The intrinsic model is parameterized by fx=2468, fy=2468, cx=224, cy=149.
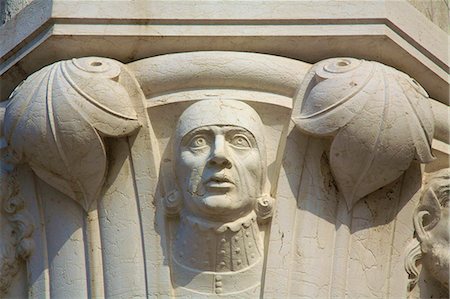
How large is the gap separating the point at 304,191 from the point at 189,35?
0.73m

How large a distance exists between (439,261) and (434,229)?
13 cm

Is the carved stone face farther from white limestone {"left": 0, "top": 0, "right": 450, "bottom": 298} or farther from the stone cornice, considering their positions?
the stone cornice

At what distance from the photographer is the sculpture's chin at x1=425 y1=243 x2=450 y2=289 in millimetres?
9312

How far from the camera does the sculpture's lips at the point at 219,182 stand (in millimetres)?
8961

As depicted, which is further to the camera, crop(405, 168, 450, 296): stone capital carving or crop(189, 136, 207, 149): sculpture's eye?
crop(405, 168, 450, 296): stone capital carving

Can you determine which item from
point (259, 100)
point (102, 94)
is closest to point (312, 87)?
point (259, 100)

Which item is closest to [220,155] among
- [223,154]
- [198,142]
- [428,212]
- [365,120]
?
[223,154]

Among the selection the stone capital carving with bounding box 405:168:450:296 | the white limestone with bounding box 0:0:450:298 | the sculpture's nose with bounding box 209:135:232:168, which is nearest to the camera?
the sculpture's nose with bounding box 209:135:232:168

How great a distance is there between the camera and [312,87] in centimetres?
922

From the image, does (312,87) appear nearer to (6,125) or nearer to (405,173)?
(405,173)

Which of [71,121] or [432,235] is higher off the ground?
[71,121]

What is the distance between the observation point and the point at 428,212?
9367 mm

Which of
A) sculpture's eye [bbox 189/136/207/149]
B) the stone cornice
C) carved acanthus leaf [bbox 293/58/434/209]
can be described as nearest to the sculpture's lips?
sculpture's eye [bbox 189/136/207/149]

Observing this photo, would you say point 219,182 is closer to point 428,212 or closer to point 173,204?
point 173,204
